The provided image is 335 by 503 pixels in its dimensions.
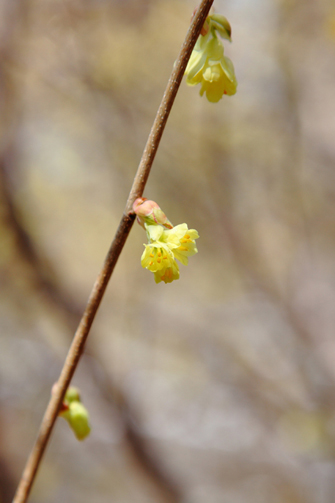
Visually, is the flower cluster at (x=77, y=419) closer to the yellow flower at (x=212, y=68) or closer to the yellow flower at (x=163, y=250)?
Answer: the yellow flower at (x=163, y=250)

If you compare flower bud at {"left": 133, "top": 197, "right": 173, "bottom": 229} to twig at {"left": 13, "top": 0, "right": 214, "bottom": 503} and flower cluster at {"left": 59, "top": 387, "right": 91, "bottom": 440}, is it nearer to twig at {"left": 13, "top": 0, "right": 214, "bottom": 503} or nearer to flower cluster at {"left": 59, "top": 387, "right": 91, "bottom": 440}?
twig at {"left": 13, "top": 0, "right": 214, "bottom": 503}

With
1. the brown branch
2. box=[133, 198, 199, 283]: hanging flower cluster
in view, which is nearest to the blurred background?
the brown branch

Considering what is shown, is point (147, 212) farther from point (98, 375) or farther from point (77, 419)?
point (98, 375)

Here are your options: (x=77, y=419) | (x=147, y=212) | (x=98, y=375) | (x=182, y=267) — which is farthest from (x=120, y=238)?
(x=182, y=267)

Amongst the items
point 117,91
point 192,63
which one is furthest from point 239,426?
point 192,63

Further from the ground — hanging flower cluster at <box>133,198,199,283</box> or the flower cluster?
hanging flower cluster at <box>133,198,199,283</box>

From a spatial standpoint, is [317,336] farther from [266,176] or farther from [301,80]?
[301,80]
